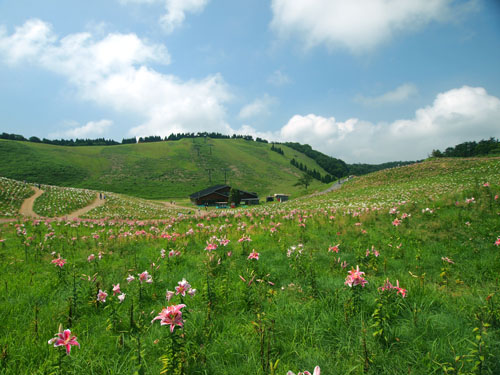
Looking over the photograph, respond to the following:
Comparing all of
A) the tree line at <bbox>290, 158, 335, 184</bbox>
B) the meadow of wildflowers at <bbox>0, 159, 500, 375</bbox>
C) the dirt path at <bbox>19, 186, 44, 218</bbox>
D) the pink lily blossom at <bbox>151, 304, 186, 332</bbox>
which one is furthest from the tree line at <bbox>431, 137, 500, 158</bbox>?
the dirt path at <bbox>19, 186, 44, 218</bbox>

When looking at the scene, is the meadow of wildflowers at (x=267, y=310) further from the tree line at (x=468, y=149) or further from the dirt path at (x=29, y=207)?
the tree line at (x=468, y=149)

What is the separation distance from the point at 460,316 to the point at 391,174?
1931 inches

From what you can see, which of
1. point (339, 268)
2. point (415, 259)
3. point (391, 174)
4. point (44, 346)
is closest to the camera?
point (44, 346)

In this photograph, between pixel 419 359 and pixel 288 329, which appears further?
pixel 288 329

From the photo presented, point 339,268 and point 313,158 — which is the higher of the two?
point 313,158

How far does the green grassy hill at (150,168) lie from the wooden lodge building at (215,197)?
14680mm

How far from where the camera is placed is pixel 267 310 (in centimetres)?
359

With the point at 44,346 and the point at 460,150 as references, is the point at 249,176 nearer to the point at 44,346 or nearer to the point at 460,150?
the point at 460,150

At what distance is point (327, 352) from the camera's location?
2.69 meters

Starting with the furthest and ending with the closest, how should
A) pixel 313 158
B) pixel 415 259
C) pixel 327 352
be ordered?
1. pixel 313 158
2. pixel 415 259
3. pixel 327 352

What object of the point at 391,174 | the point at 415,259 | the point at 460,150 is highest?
the point at 460,150

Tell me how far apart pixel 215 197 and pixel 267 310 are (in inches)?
2857

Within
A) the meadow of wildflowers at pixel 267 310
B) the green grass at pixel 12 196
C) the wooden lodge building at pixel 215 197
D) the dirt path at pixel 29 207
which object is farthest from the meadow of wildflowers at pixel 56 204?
the wooden lodge building at pixel 215 197

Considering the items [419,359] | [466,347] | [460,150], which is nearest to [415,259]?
[466,347]
